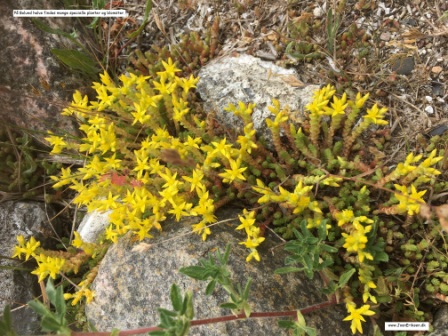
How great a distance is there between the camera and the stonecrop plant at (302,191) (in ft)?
10.1

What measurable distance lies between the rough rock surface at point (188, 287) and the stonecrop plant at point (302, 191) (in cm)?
11

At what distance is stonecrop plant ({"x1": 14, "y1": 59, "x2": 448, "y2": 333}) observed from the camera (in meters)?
3.09

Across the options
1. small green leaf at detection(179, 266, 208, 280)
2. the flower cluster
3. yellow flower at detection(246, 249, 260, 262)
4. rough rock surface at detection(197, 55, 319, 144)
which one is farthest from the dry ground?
the flower cluster

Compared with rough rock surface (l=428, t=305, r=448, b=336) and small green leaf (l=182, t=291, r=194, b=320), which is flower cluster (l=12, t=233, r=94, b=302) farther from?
rough rock surface (l=428, t=305, r=448, b=336)

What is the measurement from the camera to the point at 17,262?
3.85 metres

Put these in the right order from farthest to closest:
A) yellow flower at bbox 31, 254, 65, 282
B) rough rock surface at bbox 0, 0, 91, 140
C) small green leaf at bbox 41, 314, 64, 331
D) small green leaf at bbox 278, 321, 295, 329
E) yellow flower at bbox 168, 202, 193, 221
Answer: rough rock surface at bbox 0, 0, 91, 140 < yellow flower at bbox 31, 254, 65, 282 < yellow flower at bbox 168, 202, 193, 221 < small green leaf at bbox 278, 321, 295, 329 < small green leaf at bbox 41, 314, 64, 331

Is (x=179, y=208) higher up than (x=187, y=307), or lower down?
lower down

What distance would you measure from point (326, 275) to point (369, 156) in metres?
1.04

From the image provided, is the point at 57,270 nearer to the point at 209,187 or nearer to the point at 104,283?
the point at 104,283

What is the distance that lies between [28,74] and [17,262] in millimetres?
1679

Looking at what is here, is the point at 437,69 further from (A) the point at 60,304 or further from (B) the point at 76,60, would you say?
(A) the point at 60,304

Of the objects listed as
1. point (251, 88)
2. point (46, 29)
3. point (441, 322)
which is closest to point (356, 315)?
point (441, 322)

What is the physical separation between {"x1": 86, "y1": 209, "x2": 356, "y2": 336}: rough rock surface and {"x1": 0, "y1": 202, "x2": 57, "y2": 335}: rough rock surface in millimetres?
799

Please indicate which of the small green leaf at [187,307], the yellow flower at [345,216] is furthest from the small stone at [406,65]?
the small green leaf at [187,307]
